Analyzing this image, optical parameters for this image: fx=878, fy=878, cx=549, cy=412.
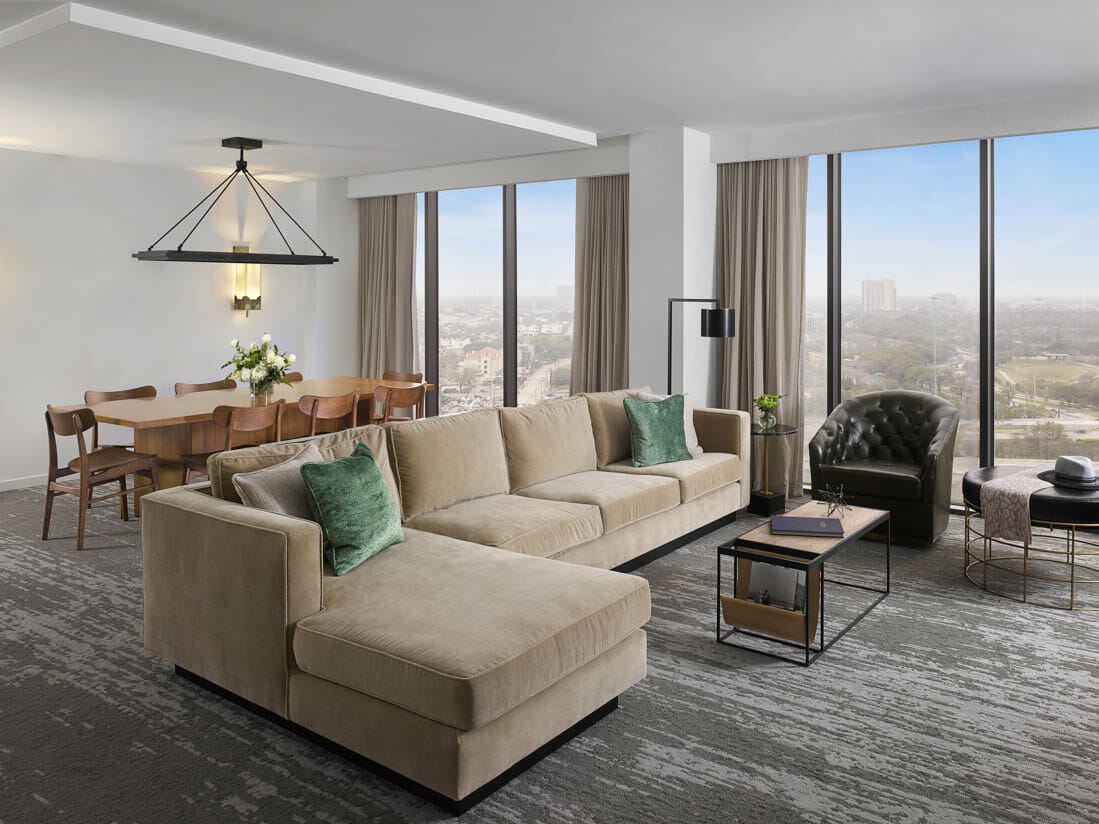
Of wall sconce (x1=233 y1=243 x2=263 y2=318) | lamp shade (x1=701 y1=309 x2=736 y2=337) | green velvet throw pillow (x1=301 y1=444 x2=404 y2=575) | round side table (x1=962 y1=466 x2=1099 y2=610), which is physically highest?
wall sconce (x1=233 y1=243 x2=263 y2=318)

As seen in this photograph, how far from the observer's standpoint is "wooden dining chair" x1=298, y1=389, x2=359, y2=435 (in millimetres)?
6133

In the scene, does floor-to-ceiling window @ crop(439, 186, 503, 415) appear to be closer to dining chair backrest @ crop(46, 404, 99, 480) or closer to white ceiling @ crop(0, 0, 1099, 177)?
white ceiling @ crop(0, 0, 1099, 177)

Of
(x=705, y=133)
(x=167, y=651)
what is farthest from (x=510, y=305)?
(x=167, y=651)

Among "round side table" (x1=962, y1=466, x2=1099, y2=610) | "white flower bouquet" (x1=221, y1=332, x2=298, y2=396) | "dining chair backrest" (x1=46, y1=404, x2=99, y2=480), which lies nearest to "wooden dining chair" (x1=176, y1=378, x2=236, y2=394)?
"white flower bouquet" (x1=221, y1=332, x2=298, y2=396)

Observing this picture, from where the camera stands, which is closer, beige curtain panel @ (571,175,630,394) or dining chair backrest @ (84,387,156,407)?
dining chair backrest @ (84,387,156,407)

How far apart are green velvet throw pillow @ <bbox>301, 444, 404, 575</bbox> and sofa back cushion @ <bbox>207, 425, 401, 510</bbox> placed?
26cm

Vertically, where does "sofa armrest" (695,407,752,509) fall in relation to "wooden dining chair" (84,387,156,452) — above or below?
below

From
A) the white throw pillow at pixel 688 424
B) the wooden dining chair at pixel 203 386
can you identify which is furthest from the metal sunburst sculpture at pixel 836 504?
the wooden dining chair at pixel 203 386

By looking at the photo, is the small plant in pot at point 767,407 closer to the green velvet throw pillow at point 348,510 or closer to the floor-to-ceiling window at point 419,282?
the green velvet throw pillow at point 348,510

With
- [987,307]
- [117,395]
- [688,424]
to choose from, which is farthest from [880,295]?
[117,395]

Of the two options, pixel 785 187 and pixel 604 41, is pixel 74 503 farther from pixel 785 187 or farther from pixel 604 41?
pixel 785 187

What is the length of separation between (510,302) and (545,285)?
409 mm

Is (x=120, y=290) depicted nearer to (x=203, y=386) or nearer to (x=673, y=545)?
(x=203, y=386)

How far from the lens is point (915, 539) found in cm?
538
